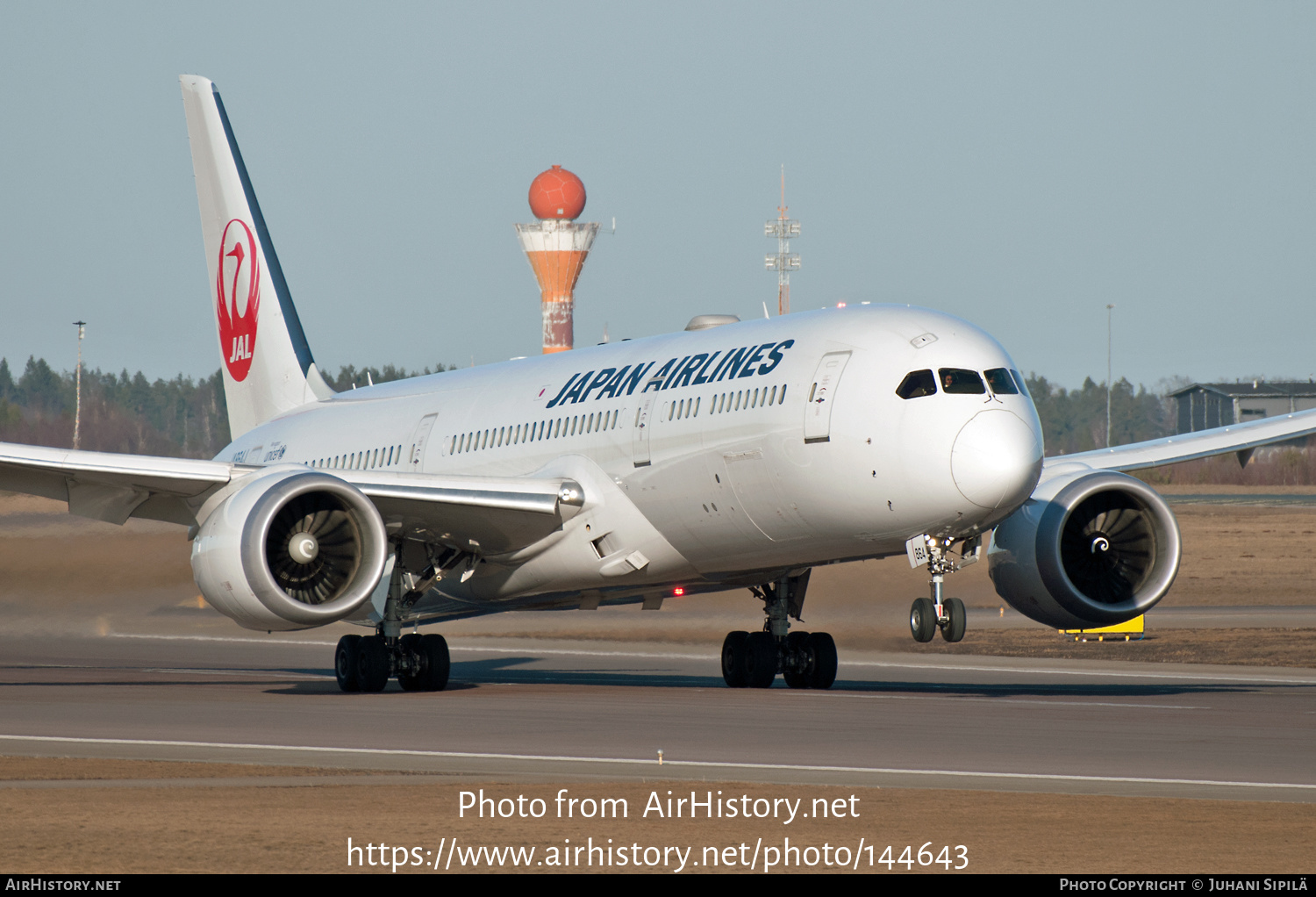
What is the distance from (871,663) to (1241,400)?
103m

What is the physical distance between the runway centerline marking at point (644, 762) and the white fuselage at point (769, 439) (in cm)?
673

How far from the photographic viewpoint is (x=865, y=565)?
3769cm

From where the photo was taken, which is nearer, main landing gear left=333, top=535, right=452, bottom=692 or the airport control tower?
main landing gear left=333, top=535, right=452, bottom=692

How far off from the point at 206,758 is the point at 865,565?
23.1 m

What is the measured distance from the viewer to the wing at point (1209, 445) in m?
27.4

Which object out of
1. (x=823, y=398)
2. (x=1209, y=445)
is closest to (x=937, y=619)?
(x=823, y=398)

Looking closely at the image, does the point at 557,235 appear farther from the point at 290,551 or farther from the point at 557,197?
the point at 290,551

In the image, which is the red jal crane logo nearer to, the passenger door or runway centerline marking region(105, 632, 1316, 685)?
runway centerline marking region(105, 632, 1316, 685)

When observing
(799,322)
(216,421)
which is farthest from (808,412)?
Result: (216,421)

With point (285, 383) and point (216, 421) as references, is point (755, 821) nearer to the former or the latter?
point (285, 383)

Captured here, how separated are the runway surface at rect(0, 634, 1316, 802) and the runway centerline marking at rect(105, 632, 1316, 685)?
0.48 ft

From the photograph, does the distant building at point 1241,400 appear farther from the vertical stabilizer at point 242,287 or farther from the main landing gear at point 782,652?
the main landing gear at point 782,652

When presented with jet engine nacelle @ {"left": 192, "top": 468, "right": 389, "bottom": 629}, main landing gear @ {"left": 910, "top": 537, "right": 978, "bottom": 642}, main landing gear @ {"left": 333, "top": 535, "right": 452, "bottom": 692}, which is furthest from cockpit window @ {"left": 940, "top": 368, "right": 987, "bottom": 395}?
main landing gear @ {"left": 333, "top": 535, "right": 452, "bottom": 692}

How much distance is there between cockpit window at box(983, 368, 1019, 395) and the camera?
22.0 m
